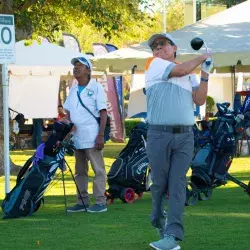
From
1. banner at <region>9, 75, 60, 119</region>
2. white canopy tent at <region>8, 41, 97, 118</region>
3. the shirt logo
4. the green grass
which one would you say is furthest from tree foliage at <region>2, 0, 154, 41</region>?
the shirt logo

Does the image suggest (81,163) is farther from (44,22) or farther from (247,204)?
(44,22)

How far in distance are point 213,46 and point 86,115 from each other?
9498 millimetres

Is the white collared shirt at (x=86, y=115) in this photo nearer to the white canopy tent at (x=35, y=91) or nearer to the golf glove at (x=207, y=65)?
the golf glove at (x=207, y=65)

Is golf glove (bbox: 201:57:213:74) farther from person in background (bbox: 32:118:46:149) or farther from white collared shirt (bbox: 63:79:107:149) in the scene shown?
person in background (bbox: 32:118:46:149)

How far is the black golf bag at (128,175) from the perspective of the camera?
1266cm

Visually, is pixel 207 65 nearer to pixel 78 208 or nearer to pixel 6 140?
pixel 78 208

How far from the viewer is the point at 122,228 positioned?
10.1m

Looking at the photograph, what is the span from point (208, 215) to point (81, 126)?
1.86 meters

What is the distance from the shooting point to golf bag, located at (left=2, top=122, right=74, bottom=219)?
11227mm

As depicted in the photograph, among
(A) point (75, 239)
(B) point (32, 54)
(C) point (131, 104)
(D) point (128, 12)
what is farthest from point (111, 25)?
(A) point (75, 239)

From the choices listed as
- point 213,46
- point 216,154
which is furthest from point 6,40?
point 213,46

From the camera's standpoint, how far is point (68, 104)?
11703mm

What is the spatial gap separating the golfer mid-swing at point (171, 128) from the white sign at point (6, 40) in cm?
438

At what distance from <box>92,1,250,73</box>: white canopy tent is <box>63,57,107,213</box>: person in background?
27.4 ft
